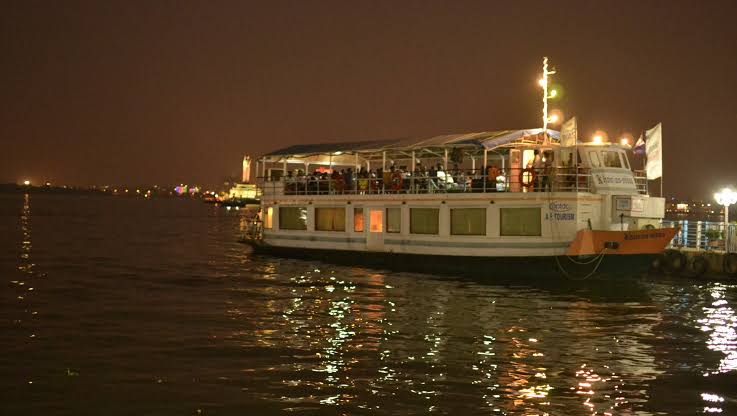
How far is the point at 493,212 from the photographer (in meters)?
24.6

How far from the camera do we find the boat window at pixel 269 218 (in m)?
33.4

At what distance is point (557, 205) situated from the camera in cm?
2353

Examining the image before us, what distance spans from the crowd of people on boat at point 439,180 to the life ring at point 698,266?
593cm

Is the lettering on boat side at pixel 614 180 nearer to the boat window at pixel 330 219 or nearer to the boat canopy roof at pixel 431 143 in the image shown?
the boat canopy roof at pixel 431 143

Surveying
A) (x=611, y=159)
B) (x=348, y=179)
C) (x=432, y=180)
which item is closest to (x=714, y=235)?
(x=611, y=159)

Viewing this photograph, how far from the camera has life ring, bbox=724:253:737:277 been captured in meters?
25.9

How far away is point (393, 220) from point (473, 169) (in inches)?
163

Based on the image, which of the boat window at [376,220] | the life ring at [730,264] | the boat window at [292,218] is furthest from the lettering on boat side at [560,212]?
the boat window at [292,218]

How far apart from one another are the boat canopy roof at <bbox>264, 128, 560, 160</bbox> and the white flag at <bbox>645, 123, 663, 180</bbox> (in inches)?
123

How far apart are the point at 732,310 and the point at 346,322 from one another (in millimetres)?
10121

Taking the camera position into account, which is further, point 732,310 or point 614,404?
point 732,310

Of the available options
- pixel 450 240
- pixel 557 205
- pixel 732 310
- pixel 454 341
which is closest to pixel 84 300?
pixel 454 341

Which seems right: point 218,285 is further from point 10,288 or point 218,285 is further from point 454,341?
point 454,341

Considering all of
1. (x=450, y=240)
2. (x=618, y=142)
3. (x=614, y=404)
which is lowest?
(x=614, y=404)
